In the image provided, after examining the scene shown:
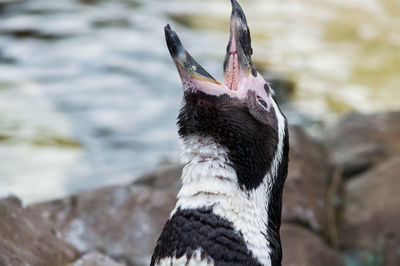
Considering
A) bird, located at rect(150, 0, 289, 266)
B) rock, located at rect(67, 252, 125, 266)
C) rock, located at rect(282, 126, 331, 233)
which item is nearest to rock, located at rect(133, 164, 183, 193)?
rock, located at rect(282, 126, 331, 233)

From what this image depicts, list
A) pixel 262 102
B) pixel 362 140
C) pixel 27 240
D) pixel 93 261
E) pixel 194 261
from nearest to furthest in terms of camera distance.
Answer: pixel 194 261
pixel 262 102
pixel 27 240
pixel 93 261
pixel 362 140

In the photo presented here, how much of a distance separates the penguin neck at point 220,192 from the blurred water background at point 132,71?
343 cm

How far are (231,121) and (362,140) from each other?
3194 mm

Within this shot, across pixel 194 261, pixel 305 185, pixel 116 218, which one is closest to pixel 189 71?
pixel 194 261

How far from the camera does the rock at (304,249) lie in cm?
411

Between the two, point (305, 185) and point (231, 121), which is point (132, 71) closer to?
point (305, 185)

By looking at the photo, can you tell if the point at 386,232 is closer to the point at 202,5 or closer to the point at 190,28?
the point at 190,28

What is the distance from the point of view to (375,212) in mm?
4586

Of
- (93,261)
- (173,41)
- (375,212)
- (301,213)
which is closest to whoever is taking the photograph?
(173,41)

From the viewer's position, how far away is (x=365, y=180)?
489 centimetres

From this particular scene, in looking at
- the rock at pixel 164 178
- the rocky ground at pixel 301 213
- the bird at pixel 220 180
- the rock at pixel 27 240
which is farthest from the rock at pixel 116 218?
the bird at pixel 220 180

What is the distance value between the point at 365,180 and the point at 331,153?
451 millimetres

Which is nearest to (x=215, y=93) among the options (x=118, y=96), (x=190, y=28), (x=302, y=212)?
(x=302, y=212)

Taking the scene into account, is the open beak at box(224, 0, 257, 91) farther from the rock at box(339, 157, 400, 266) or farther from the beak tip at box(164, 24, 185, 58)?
the rock at box(339, 157, 400, 266)
